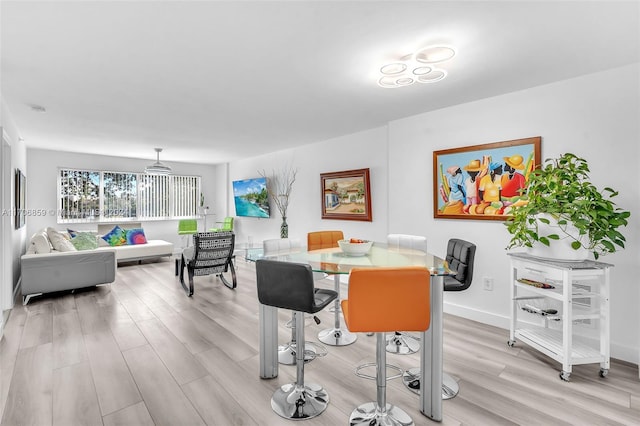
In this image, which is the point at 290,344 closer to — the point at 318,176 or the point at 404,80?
the point at 404,80

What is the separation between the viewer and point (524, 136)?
2984 mm

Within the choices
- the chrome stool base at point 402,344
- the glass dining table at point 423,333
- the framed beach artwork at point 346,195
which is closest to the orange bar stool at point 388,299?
the glass dining table at point 423,333

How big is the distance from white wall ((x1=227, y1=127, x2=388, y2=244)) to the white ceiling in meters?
0.82

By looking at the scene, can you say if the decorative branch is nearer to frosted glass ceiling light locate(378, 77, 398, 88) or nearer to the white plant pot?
frosted glass ceiling light locate(378, 77, 398, 88)

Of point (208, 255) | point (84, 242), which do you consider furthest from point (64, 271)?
point (208, 255)

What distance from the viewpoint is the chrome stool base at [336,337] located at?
284 cm

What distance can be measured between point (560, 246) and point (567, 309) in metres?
0.47

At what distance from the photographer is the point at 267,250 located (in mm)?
2811

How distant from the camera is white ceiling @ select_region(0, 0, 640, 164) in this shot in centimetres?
176

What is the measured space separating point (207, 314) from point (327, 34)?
3.09 m

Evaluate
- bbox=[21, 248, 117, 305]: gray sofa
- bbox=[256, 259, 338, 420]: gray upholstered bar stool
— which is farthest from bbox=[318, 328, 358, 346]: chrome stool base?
bbox=[21, 248, 117, 305]: gray sofa

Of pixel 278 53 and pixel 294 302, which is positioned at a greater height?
pixel 278 53

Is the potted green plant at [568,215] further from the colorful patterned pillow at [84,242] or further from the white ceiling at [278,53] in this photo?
the colorful patterned pillow at [84,242]

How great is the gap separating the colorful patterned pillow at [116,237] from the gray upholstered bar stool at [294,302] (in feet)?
19.0
